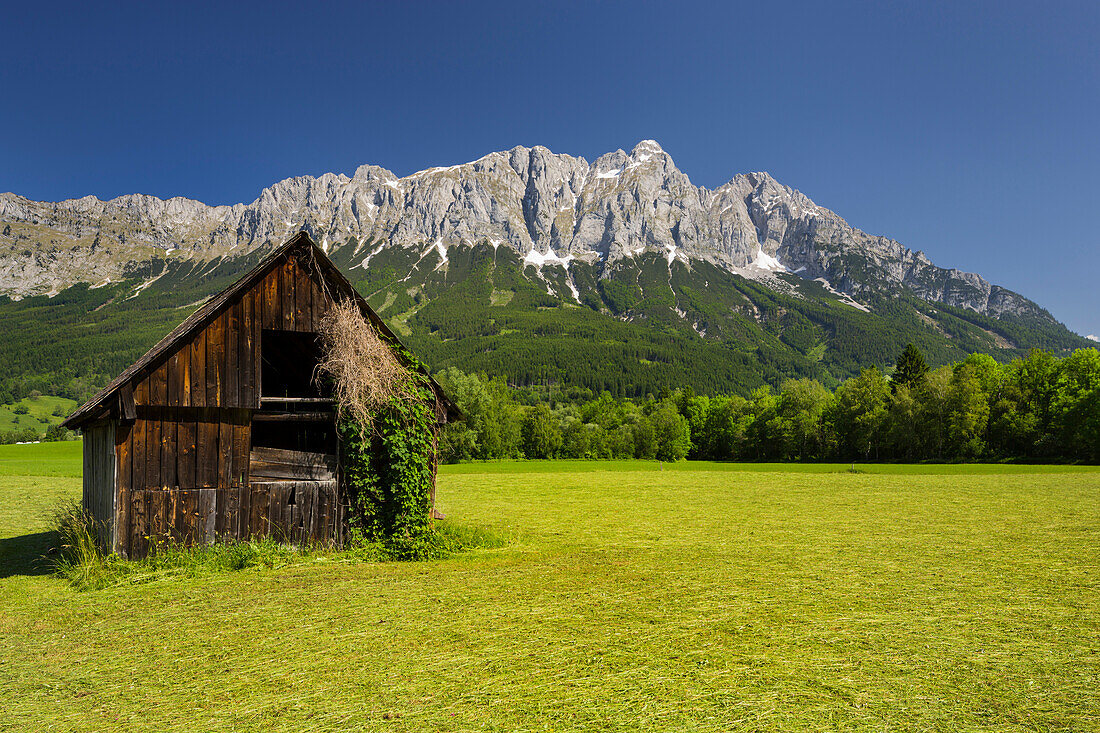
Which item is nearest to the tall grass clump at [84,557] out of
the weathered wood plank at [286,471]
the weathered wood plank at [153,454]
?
the weathered wood plank at [153,454]

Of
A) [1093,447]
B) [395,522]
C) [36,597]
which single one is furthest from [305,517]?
[1093,447]

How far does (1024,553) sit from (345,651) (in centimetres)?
1825

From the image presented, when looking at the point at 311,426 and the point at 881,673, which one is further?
the point at 311,426

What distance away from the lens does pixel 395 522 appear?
16203 mm

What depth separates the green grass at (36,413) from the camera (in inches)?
5536

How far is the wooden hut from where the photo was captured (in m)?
14.1

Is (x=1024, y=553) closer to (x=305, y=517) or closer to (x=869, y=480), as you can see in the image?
Answer: (x=305, y=517)

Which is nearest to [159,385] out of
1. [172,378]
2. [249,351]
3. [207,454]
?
[172,378]

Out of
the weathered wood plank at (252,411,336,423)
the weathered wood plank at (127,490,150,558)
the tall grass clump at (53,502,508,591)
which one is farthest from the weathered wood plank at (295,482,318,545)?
the weathered wood plank at (127,490,150,558)

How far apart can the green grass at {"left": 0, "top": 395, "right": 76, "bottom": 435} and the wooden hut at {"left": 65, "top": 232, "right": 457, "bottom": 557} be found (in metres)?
154

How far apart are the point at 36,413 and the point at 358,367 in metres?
193

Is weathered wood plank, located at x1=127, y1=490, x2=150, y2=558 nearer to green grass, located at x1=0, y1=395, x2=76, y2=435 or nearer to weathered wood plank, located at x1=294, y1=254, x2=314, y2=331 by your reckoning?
weathered wood plank, located at x1=294, y1=254, x2=314, y2=331

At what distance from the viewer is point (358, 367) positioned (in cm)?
1569

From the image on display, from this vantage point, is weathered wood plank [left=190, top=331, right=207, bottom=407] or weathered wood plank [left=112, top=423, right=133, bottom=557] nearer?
weathered wood plank [left=112, top=423, right=133, bottom=557]
